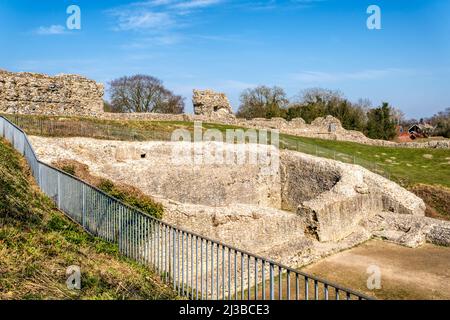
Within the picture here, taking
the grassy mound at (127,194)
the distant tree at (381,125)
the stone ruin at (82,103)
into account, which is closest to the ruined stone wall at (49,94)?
the stone ruin at (82,103)

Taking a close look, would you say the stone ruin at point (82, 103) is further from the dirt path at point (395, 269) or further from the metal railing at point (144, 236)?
the dirt path at point (395, 269)

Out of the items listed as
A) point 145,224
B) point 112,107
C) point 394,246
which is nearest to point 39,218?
point 145,224

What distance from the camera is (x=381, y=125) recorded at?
177 ft

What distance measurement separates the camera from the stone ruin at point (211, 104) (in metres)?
40.2

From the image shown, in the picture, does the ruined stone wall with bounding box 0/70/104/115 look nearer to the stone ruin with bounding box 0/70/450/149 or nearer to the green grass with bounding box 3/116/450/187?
the stone ruin with bounding box 0/70/450/149

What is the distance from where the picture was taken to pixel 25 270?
21.4 ft

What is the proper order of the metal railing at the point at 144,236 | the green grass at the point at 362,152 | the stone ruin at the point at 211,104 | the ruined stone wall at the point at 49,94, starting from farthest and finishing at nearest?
the stone ruin at the point at 211,104 → the ruined stone wall at the point at 49,94 → the green grass at the point at 362,152 → the metal railing at the point at 144,236

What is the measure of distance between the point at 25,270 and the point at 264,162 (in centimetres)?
1976

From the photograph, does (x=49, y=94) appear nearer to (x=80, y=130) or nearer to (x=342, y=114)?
(x=80, y=130)

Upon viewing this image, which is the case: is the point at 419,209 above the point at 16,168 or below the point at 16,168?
below

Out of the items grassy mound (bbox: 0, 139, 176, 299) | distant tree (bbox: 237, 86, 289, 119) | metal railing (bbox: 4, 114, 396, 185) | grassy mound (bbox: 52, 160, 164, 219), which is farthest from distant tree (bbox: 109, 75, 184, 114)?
grassy mound (bbox: 0, 139, 176, 299)

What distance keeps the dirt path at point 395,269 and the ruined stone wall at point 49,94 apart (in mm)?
21792

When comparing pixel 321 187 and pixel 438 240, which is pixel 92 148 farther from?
pixel 438 240

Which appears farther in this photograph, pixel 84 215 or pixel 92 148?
pixel 92 148
